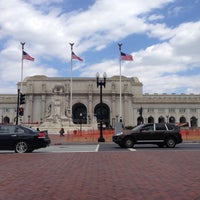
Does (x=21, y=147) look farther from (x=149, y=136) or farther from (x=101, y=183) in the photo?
(x=101, y=183)

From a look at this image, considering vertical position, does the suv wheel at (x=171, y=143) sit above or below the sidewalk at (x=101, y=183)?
above

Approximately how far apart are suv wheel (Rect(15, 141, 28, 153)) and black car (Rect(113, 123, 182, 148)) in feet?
21.2

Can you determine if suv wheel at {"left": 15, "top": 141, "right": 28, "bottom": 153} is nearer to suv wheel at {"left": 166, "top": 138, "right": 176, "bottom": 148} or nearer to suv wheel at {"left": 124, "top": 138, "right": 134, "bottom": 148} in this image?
suv wheel at {"left": 124, "top": 138, "right": 134, "bottom": 148}

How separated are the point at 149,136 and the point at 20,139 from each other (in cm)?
877

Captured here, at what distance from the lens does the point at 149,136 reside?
20.9 metres

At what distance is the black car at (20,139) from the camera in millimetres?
16484

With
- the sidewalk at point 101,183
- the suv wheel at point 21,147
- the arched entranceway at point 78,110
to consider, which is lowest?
the sidewalk at point 101,183

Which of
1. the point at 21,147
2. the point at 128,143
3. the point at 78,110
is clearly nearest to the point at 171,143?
the point at 128,143

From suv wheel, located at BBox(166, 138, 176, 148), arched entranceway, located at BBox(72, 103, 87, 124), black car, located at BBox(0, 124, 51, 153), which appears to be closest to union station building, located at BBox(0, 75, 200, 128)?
arched entranceway, located at BBox(72, 103, 87, 124)

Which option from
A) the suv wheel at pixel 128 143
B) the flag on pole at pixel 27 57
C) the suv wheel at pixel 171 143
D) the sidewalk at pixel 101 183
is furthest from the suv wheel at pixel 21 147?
the flag on pole at pixel 27 57

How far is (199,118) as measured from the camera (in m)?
134

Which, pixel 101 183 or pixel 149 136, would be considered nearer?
pixel 101 183

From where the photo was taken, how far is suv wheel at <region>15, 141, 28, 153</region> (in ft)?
54.6

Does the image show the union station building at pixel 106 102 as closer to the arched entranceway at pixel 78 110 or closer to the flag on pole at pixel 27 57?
the arched entranceway at pixel 78 110
